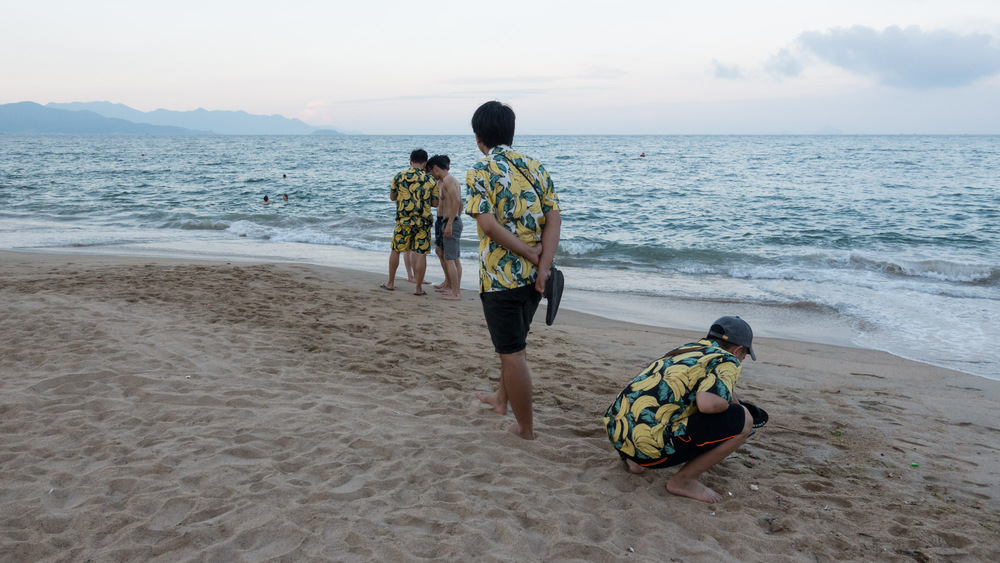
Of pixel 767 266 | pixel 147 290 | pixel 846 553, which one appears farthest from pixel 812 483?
pixel 767 266

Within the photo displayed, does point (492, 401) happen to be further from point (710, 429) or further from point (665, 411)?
point (710, 429)

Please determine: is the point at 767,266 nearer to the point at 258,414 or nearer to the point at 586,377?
the point at 586,377

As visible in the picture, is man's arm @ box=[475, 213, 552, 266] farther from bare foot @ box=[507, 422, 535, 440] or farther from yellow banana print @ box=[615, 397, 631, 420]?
bare foot @ box=[507, 422, 535, 440]

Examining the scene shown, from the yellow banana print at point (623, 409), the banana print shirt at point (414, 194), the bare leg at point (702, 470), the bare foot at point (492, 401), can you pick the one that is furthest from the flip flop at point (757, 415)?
the banana print shirt at point (414, 194)

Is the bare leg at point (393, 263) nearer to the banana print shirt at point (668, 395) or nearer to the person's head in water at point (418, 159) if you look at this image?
the person's head in water at point (418, 159)

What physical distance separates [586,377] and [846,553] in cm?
229

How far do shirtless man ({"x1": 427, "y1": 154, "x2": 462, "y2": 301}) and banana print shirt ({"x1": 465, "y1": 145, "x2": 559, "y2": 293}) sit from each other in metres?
3.91

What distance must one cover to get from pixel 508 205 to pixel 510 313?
0.53m

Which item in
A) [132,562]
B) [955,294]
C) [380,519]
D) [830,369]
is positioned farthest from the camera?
[955,294]

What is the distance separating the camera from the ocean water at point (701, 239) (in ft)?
24.5

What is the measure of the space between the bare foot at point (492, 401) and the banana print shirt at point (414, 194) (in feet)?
11.6

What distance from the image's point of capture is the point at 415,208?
280 inches

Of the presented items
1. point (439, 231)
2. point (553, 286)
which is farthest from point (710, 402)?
point (439, 231)

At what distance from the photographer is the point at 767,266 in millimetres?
10859
